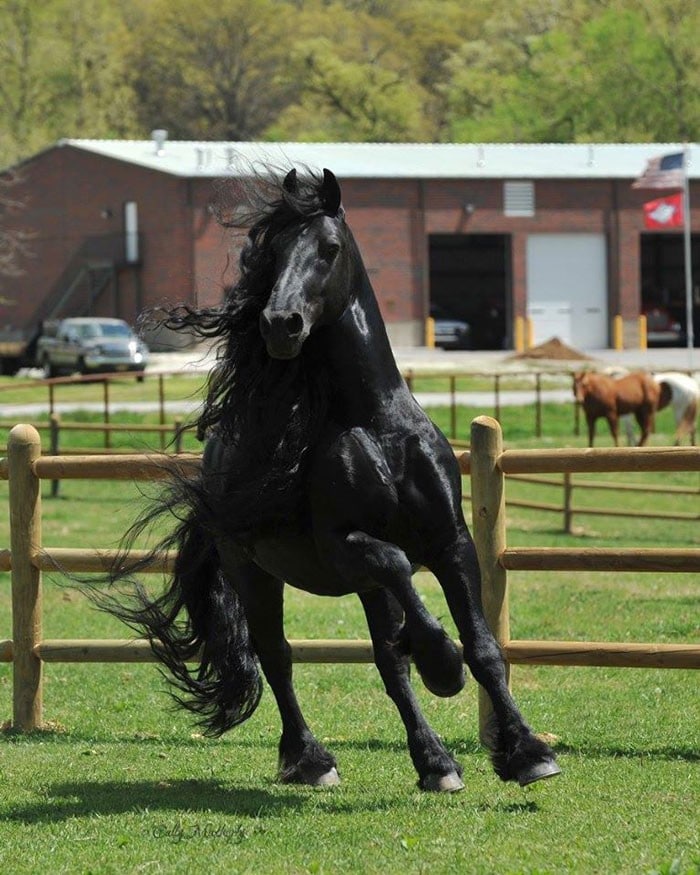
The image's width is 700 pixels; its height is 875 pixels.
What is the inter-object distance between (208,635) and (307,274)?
81.8 inches

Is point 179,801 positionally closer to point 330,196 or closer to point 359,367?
point 359,367

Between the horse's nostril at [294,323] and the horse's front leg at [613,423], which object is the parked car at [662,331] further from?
the horse's nostril at [294,323]

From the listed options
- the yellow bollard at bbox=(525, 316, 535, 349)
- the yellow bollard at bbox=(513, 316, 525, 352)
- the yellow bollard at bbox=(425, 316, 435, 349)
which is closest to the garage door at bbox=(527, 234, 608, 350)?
the yellow bollard at bbox=(525, 316, 535, 349)

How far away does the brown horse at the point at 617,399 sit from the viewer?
91.6 ft

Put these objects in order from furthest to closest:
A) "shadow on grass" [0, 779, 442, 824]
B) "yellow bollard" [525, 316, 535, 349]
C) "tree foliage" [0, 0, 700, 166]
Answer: "tree foliage" [0, 0, 700, 166] → "yellow bollard" [525, 316, 535, 349] → "shadow on grass" [0, 779, 442, 824]

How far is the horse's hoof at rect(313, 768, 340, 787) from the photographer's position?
6.88 meters

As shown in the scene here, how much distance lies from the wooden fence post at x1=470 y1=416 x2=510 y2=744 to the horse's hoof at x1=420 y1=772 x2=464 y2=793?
1534 millimetres

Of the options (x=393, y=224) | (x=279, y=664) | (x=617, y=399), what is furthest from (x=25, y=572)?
(x=393, y=224)

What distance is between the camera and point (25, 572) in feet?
27.9

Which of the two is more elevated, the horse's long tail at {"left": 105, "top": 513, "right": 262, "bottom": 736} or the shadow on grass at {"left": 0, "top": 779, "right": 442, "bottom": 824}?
the horse's long tail at {"left": 105, "top": 513, "right": 262, "bottom": 736}

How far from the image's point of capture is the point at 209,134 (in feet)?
278

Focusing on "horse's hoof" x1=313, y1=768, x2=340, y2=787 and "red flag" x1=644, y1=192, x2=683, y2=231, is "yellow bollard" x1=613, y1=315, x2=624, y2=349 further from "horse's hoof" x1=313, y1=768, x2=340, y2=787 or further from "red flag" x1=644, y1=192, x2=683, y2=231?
"horse's hoof" x1=313, y1=768, x2=340, y2=787

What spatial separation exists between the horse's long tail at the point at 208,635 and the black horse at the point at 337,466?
599 mm

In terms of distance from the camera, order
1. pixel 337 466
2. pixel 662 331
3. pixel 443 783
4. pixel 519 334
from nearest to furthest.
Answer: pixel 337 466 → pixel 443 783 → pixel 519 334 → pixel 662 331
